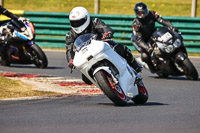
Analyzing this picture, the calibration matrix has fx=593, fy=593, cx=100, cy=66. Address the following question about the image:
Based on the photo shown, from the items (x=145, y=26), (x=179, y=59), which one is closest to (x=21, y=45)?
(x=145, y=26)

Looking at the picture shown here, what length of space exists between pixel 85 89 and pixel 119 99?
2.31 m

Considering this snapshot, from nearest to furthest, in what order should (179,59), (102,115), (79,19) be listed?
(102,115), (79,19), (179,59)

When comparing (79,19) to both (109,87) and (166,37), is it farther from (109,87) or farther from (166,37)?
(166,37)

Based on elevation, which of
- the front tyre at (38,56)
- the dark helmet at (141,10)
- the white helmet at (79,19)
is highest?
the white helmet at (79,19)

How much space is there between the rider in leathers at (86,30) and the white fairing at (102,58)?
398mm

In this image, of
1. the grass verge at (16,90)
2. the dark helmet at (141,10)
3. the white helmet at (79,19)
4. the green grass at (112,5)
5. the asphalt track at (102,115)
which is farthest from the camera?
the green grass at (112,5)

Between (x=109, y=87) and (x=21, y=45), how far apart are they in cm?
668

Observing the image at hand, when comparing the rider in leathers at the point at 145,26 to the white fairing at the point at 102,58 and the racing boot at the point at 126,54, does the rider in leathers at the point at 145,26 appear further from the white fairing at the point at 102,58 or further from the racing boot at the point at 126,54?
the white fairing at the point at 102,58

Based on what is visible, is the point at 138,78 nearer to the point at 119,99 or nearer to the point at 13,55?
the point at 119,99

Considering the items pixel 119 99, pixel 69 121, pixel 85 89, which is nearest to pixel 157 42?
pixel 85 89

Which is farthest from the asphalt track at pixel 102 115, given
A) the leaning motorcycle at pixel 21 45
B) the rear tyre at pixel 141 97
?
the leaning motorcycle at pixel 21 45

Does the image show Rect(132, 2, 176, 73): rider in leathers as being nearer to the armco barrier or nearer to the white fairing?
the armco barrier

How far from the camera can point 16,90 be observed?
31.4ft

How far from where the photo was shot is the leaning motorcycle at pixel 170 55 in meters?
11.9
